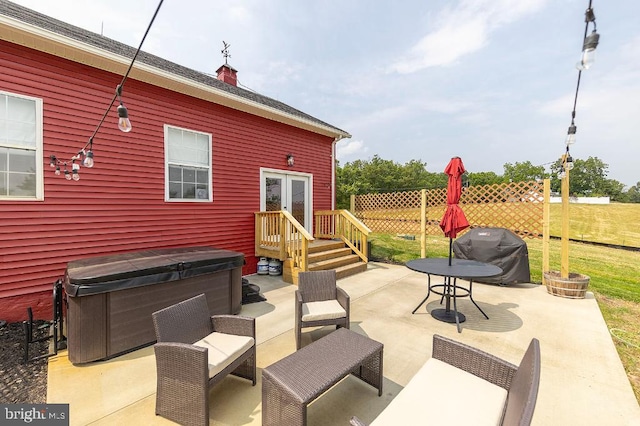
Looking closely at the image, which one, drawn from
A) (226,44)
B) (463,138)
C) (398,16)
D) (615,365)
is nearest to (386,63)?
(398,16)

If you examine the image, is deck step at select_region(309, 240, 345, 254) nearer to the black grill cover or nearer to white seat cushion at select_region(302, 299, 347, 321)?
the black grill cover

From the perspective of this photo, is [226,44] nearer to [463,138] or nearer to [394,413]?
[394,413]

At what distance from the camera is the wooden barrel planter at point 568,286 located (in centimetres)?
480

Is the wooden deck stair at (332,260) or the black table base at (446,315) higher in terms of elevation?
the wooden deck stair at (332,260)

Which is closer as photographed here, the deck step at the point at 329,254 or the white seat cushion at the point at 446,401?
the white seat cushion at the point at 446,401

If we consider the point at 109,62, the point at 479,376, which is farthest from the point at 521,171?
the point at 109,62

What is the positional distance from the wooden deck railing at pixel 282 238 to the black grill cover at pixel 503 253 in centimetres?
361

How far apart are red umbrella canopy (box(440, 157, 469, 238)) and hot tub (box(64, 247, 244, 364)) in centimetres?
341

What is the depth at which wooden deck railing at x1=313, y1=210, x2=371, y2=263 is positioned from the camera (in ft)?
23.3

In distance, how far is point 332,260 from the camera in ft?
21.6

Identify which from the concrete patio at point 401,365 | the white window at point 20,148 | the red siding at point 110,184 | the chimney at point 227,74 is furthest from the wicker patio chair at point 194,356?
the chimney at point 227,74

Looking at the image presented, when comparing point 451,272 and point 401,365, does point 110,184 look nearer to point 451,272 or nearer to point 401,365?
point 401,365

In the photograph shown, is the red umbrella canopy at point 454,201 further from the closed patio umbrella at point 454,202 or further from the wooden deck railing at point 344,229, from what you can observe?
the wooden deck railing at point 344,229

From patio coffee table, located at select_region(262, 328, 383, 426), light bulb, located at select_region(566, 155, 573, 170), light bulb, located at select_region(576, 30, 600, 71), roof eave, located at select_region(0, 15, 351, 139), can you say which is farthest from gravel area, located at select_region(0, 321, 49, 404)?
light bulb, located at select_region(566, 155, 573, 170)
